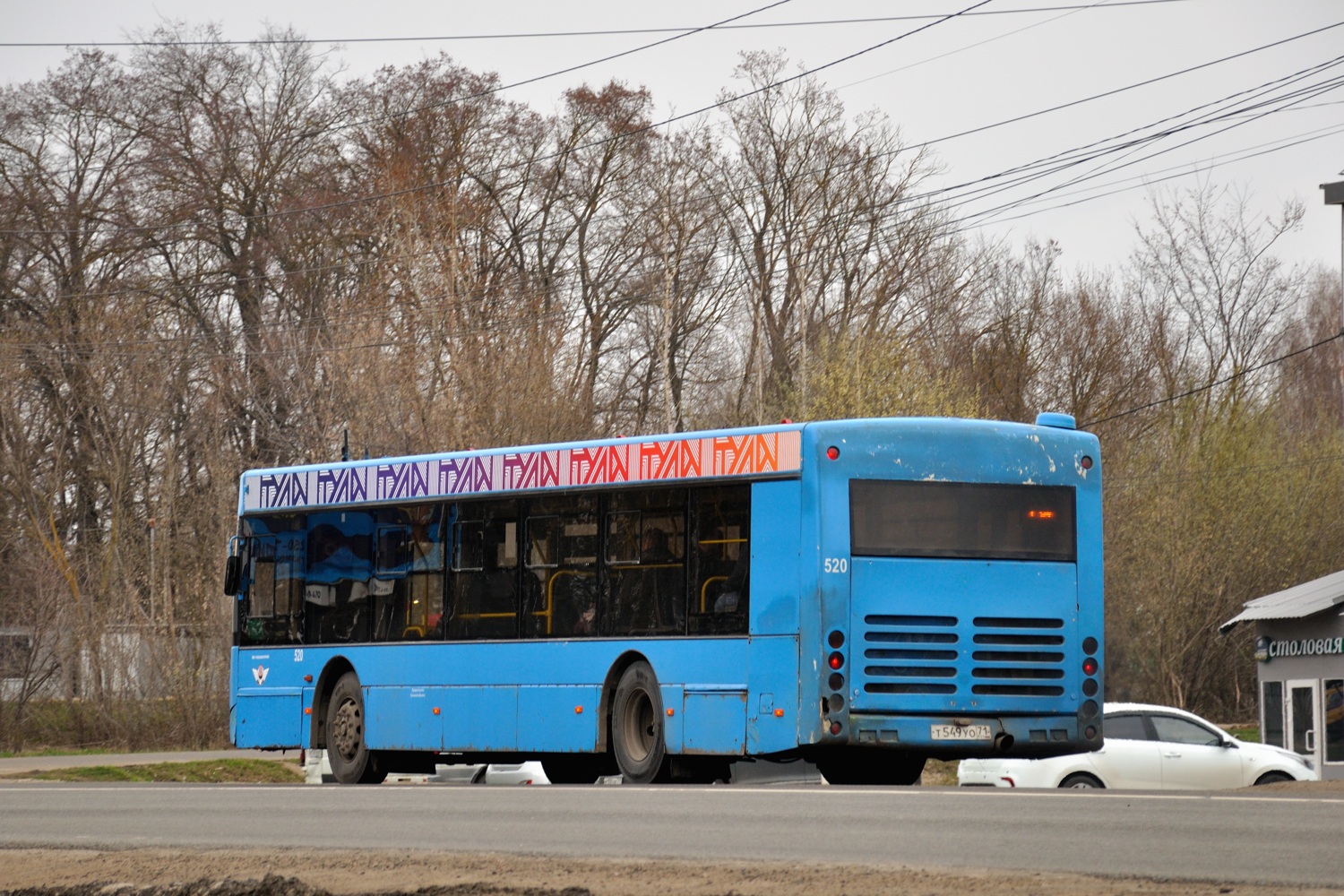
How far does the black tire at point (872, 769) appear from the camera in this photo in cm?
1733

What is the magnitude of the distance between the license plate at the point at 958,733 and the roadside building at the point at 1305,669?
58.0 feet

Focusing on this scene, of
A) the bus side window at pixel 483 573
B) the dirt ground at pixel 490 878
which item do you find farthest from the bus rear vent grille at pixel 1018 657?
the dirt ground at pixel 490 878

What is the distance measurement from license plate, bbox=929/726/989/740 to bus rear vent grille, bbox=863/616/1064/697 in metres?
0.29

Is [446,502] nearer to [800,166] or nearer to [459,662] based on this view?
[459,662]

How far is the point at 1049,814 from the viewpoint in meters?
12.3

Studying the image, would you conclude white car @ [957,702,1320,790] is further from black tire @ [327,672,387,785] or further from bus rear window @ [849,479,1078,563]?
black tire @ [327,672,387,785]

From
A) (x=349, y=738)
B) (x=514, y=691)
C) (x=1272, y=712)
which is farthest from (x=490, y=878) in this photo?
(x=1272, y=712)

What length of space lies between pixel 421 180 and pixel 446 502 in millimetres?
27380

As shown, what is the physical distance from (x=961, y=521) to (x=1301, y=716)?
1977 cm

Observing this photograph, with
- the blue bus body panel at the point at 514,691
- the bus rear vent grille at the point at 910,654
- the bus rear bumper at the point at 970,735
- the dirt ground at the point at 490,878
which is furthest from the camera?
the blue bus body panel at the point at 514,691

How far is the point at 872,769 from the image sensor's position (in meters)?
17.6

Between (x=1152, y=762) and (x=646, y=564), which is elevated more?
(x=646, y=564)

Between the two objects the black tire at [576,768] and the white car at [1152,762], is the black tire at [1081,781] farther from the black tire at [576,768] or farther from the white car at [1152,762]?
the black tire at [576,768]

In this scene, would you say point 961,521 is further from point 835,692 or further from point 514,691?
point 514,691
